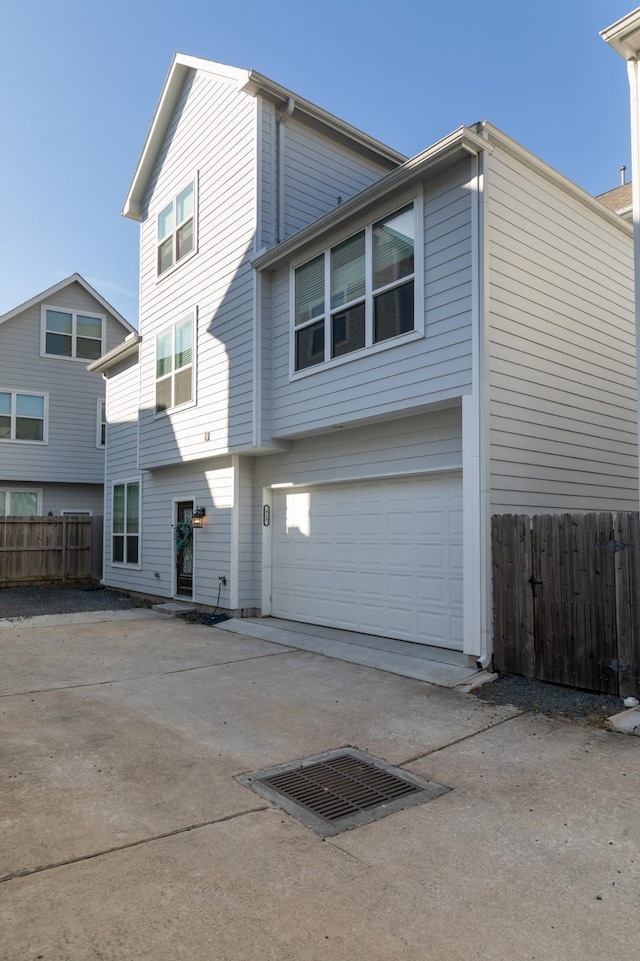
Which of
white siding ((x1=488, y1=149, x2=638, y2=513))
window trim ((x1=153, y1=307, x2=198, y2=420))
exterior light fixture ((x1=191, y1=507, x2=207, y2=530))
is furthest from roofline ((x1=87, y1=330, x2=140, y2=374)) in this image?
white siding ((x1=488, y1=149, x2=638, y2=513))

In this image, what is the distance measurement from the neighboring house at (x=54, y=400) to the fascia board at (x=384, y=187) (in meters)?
11.6

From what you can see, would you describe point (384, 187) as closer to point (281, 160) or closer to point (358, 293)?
point (358, 293)

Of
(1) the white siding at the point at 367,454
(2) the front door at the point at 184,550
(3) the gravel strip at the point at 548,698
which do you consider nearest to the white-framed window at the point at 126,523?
(2) the front door at the point at 184,550

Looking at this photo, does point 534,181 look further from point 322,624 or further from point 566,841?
point 566,841

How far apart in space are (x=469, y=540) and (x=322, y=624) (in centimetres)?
355

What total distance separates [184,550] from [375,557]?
5.08 m

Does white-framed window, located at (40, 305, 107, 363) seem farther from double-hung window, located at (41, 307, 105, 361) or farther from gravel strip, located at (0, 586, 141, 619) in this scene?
gravel strip, located at (0, 586, 141, 619)

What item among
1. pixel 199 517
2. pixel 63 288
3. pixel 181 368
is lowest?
pixel 199 517

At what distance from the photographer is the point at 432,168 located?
7.07m

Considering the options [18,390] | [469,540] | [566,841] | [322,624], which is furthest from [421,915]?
[18,390]

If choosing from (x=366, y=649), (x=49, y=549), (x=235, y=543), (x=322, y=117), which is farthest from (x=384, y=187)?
(x=49, y=549)

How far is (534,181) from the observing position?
25.2 feet

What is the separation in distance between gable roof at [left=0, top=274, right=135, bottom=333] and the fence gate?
16.6 metres

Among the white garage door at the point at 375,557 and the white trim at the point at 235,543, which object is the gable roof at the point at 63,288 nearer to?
the white trim at the point at 235,543
